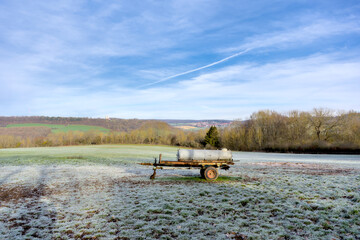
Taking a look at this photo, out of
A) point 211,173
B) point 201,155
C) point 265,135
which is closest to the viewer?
point 201,155

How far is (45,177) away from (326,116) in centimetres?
7826

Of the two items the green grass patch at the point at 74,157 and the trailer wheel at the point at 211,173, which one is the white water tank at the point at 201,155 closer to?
the trailer wheel at the point at 211,173

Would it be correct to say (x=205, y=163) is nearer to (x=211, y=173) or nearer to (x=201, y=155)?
(x=201, y=155)

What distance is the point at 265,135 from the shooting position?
77562 mm

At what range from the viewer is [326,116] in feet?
230

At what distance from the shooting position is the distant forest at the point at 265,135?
200ft

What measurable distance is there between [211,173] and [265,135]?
223 feet

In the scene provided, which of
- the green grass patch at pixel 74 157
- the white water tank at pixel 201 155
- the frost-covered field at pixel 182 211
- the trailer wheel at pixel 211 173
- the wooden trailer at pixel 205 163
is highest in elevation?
the white water tank at pixel 201 155

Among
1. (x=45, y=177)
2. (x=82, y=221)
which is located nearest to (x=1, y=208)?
(x=82, y=221)

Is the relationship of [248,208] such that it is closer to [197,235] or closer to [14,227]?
[197,235]

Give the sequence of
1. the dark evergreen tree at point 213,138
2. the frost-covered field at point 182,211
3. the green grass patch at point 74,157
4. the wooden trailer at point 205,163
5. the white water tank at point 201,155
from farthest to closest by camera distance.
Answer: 1. the dark evergreen tree at point 213,138
2. the green grass patch at point 74,157
3. the white water tank at point 201,155
4. the wooden trailer at point 205,163
5. the frost-covered field at point 182,211

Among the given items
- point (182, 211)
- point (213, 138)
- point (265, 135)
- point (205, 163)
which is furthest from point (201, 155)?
point (213, 138)

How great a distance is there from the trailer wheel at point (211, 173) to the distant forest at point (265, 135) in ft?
174

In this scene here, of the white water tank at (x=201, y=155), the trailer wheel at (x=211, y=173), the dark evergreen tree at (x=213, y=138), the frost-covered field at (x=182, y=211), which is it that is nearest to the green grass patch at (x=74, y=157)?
the frost-covered field at (x=182, y=211)
